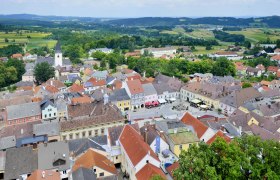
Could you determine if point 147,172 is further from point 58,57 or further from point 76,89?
point 58,57

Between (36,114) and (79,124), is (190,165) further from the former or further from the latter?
(36,114)

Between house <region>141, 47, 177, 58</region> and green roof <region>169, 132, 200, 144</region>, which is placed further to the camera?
house <region>141, 47, 177, 58</region>

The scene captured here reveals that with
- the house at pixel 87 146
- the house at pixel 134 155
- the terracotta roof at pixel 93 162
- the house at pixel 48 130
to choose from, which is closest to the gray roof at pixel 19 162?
the house at pixel 87 146

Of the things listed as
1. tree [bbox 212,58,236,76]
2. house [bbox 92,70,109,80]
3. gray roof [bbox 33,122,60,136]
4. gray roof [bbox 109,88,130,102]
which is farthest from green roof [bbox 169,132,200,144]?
tree [bbox 212,58,236,76]

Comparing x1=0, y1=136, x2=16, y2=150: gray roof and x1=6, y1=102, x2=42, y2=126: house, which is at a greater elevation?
x1=6, y1=102, x2=42, y2=126: house

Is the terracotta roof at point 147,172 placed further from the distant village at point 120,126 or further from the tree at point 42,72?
the tree at point 42,72

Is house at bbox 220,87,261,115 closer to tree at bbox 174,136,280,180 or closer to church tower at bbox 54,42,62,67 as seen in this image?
tree at bbox 174,136,280,180

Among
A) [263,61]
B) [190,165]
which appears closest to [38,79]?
[190,165]
